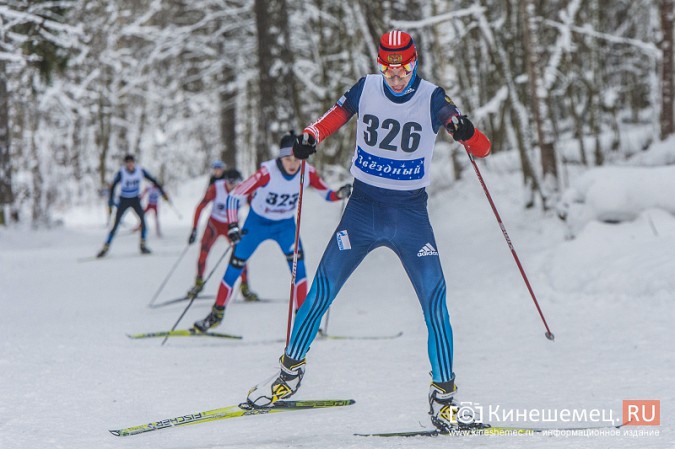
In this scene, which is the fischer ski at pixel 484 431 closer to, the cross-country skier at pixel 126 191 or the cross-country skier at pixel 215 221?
the cross-country skier at pixel 215 221

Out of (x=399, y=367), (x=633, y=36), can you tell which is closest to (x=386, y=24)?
(x=399, y=367)

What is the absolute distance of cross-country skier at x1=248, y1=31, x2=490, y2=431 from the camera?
Answer: 3711mm

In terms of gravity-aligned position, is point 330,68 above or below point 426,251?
above

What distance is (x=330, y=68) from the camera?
769 inches

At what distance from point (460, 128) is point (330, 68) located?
646 inches

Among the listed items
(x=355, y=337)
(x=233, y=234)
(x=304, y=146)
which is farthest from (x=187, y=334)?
(x=304, y=146)

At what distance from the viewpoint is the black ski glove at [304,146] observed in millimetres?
3760

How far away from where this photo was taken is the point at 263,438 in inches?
137

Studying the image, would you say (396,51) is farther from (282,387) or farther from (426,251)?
(282,387)

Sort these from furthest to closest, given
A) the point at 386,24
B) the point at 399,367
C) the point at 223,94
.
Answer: the point at 223,94 → the point at 386,24 → the point at 399,367

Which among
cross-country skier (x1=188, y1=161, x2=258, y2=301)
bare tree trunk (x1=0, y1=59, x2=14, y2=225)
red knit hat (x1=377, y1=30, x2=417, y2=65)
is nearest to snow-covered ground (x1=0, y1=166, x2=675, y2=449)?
cross-country skier (x1=188, y1=161, x2=258, y2=301)

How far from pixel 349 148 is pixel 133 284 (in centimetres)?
814

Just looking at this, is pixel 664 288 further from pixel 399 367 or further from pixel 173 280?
pixel 173 280

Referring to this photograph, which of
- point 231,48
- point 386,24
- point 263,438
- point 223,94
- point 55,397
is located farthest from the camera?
point 223,94
